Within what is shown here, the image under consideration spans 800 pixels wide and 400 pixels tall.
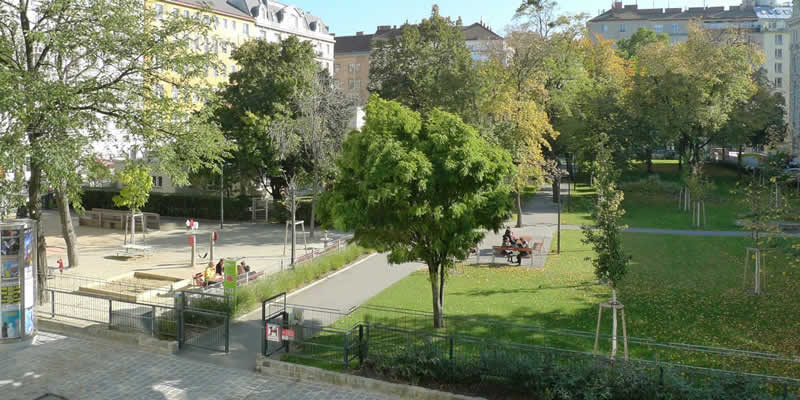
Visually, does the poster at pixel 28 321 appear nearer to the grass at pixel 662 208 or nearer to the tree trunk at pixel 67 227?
the tree trunk at pixel 67 227

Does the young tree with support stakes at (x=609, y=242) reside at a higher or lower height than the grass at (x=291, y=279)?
higher

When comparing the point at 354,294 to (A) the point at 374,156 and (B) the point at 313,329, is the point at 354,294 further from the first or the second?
(A) the point at 374,156

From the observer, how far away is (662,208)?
42.0m

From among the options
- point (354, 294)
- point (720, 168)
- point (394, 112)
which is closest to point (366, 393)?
point (394, 112)

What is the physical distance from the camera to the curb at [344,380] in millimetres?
12484

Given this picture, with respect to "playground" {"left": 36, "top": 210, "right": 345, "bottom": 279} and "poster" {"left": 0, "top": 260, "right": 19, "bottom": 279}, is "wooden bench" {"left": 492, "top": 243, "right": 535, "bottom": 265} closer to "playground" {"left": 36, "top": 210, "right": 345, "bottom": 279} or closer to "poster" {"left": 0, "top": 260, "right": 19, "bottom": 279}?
"playground" {"left": 36, "top": 210, "right": 345, "bottom": 279}

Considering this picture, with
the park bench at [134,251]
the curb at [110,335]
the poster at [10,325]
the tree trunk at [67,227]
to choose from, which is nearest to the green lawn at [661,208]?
the park bench at [134,251]

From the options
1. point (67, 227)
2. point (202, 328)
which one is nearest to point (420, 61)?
point (67, 227)

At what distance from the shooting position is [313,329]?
48.8ft

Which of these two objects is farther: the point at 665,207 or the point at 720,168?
the point at 720,168

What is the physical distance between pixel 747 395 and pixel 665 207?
33.8 metres

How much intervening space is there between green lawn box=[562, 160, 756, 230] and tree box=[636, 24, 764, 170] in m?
3.25

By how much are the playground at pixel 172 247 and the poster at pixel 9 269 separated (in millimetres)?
7712

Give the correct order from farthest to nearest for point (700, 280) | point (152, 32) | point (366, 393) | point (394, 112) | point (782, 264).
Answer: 1. point (782, 264)
2. point (700, 280)
3. point (152, 32)
4. point (394, 112)
5. point (366, 393)
